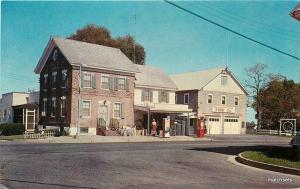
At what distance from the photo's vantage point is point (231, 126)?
1933 inches

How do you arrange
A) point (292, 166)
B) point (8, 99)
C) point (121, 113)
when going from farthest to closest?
1. point (8, 99)
2. point (121, 113)
3. point (292, 166)

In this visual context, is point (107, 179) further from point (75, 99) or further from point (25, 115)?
point (25, 115)

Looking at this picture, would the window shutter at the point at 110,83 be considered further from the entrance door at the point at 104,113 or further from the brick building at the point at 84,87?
the entrance door at the point at 104,113

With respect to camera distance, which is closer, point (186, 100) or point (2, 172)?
point (2, 172)

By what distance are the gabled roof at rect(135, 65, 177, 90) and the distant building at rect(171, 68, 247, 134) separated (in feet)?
11.7

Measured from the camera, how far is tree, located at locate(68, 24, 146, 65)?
53781 millimetres

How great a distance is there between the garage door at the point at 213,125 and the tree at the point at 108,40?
516 inches

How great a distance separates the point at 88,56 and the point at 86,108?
177 inches

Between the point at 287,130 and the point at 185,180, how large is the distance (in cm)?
4656

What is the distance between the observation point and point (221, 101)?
48.6 meters

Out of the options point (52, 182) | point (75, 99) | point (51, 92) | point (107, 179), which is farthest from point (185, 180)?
point (51, 92)

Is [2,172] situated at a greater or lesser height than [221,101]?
lesser

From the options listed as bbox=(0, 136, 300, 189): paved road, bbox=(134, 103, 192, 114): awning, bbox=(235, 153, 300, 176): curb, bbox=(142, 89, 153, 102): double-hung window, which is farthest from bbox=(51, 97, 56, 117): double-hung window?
bbox=(235, 153, 300, 176): curb

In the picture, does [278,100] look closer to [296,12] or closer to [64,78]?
[64,78]
